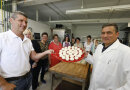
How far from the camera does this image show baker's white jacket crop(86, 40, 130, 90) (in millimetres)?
882

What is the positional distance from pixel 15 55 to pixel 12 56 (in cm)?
3

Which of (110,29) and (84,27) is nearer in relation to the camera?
(110,29)

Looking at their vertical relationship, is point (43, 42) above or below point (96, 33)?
below

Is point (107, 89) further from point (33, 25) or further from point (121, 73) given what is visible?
point (33, 25)

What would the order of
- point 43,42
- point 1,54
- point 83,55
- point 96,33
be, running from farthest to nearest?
Result: point 96,33 < point 43,42 < point 83,55 < point 1,54

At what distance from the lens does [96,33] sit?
7.04 metres

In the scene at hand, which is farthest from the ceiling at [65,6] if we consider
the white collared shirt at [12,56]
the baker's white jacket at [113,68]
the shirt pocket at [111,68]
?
the shirt pocket at [111,68]

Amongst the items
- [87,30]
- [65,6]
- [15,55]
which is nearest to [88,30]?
[87,30]

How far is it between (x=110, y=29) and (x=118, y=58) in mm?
401

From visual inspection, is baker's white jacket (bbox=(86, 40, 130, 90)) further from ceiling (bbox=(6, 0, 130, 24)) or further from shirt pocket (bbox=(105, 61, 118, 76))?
ceiling (bbox=(6, 0, 130, 24))

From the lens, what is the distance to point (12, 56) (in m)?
0.85

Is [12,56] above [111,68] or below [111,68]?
above

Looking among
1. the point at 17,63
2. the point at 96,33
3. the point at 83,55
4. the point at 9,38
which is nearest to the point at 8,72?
the point at 17,63

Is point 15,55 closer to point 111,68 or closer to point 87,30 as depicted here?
point 111,68
